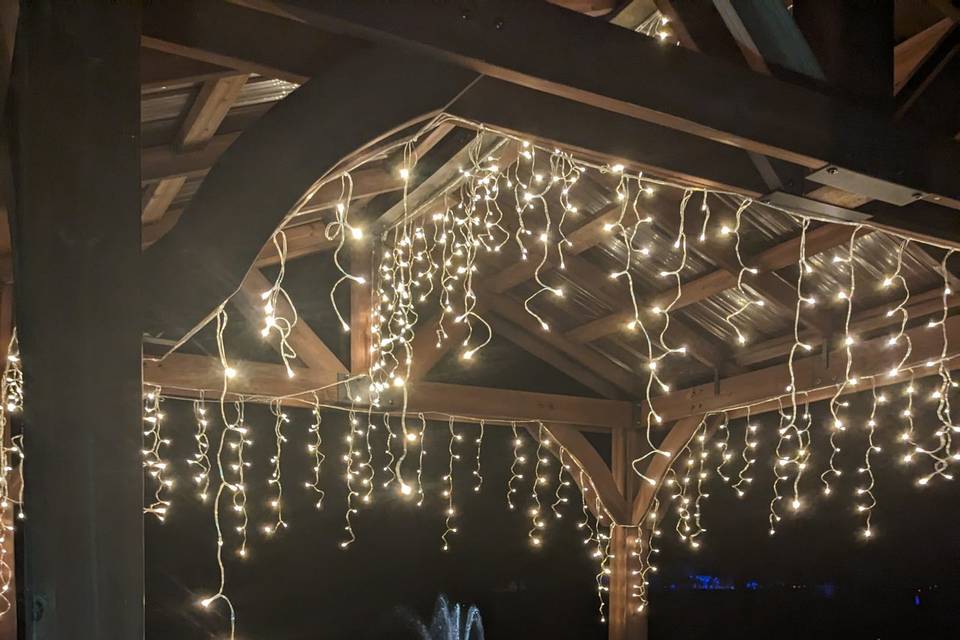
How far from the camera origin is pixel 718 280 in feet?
17.1

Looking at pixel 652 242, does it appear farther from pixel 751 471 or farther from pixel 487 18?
pixel 487 18

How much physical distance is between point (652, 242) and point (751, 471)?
2.29m

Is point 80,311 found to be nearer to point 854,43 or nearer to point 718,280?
point 854,43

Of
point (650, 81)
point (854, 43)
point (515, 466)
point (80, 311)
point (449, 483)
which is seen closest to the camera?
point (80, 311)

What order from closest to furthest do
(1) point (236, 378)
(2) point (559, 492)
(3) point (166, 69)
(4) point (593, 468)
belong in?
(3) point (166, 69) → (1) point (236, 378) → (4) point (593, 468) → (2) point (559, 492)

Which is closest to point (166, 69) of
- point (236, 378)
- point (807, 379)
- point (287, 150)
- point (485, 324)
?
point (287, 150)

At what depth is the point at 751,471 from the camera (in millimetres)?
6555

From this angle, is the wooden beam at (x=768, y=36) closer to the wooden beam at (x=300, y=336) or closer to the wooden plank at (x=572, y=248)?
the wooden plank at (x=572, y=248)

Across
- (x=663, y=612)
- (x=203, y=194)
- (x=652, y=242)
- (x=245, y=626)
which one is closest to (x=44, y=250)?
(x=203, y=194)

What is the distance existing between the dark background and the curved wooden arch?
448 centimetres

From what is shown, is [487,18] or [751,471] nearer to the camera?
[487,18]

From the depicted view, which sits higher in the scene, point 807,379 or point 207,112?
point 207,112

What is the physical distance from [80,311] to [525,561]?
6.05 m

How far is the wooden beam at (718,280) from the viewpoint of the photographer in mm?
4375
